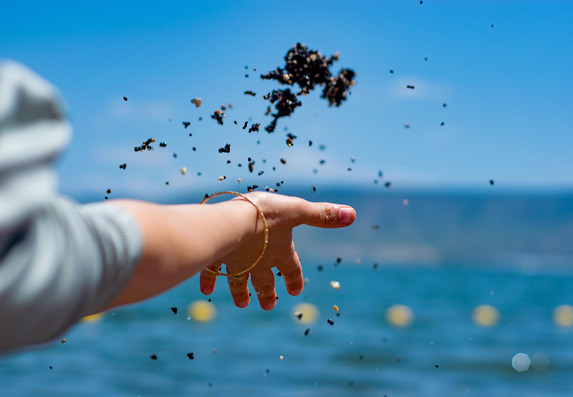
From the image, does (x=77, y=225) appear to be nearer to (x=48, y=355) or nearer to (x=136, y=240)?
(x=136, y=240)

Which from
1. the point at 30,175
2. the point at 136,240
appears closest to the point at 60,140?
the point at 30,175

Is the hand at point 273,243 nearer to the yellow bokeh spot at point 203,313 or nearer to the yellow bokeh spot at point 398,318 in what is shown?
the yellow bokeh spot at point 203,313

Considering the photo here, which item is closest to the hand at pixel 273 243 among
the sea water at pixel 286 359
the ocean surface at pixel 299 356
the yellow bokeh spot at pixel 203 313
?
the ocean surface at pixel 299 356

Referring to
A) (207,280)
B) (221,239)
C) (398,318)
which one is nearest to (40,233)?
(221,239)

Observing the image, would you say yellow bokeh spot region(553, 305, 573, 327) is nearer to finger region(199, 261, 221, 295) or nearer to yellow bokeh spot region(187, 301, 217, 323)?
yellow bokeh spot region(187, 301, 217, 323)

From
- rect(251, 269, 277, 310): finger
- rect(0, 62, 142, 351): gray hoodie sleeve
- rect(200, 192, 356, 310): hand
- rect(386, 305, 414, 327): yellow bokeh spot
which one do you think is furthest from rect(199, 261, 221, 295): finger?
rect(386, 305, 414, 327): yellow bokeh spot

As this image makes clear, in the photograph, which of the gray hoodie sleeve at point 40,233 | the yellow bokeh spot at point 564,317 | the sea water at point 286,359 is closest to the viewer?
the gray hoodie sleeve at point 40,233

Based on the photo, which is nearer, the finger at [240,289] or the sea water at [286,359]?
the finger at [240,289]
